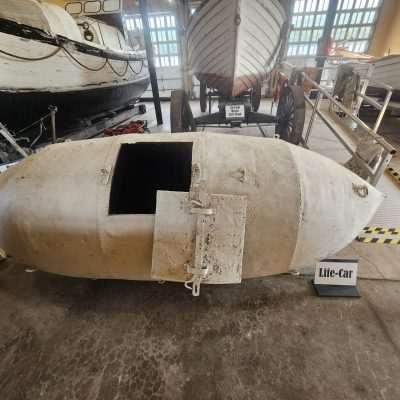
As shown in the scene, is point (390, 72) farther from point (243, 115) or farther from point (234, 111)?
point (234, 111)

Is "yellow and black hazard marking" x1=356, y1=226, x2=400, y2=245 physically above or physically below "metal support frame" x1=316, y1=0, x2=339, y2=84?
below

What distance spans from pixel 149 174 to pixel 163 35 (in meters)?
10.0

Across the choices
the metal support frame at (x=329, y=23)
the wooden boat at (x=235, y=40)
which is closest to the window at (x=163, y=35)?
the metal support frame at (x=329, y=23)

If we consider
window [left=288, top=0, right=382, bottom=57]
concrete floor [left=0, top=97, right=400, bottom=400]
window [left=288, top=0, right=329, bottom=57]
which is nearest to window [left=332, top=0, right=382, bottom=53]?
window [left=288, top=0, right=382, bottom=57]

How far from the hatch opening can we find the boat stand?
1.49 m

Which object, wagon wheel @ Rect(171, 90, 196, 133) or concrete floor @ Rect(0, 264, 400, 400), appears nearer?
concrete floor @ Rect(0, 264, 400, 400)

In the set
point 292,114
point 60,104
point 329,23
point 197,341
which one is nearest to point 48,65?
point 60,104

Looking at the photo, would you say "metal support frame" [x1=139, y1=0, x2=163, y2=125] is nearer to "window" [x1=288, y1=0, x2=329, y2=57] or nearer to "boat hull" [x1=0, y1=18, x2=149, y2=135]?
"boat hull" [x1=0, y1=18, x2=149, y2=135]

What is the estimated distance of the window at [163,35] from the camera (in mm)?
8745

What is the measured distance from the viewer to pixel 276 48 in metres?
3.32

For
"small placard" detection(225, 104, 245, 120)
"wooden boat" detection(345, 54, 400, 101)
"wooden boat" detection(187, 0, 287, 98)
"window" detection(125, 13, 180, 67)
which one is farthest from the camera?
"window" detection(125, 13, 180, 67)

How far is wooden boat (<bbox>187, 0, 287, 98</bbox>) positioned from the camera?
262 cm

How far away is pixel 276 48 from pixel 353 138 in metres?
2.00

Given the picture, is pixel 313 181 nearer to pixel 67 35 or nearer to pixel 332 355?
pixel 332 355
